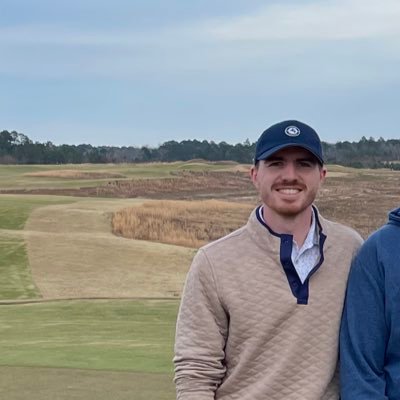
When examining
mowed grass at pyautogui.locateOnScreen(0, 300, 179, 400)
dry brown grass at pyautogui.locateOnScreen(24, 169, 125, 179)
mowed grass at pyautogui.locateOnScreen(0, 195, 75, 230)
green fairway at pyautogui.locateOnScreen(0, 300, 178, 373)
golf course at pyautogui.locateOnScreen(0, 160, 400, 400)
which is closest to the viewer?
mowed grass at pyautogui.locateOnScreen(0, 300, 179, 400)

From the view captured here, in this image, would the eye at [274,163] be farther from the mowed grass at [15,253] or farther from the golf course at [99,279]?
the mowed grass at [15,253]

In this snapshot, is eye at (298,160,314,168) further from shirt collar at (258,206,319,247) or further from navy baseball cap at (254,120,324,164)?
shirt collar at (258,206,319,247)

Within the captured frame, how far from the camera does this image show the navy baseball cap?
2719 mm

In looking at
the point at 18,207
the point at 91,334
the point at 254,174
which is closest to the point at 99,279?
the point at 91,334

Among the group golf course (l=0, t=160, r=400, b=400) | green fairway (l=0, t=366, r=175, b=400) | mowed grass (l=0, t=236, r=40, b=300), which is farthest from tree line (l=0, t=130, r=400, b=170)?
green fairway (l=0, t=366, r=175, b=400)

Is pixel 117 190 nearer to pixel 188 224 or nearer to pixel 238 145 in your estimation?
pixel 188 224

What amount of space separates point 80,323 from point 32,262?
7.76 m

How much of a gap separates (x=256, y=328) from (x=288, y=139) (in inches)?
22.8

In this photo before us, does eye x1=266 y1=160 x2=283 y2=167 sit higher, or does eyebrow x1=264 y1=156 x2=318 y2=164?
eyebrow x1=264 y1=156 x2=318 y2=164

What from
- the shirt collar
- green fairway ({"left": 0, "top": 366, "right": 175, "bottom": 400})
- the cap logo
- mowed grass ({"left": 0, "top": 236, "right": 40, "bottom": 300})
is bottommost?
mowed grass ({"left": 0, "top": 236, "right": 40, "bottom": 300})

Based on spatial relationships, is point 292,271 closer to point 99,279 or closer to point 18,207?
point 99,279

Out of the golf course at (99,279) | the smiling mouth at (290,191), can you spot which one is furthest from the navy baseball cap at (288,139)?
the golf course at (99,279)

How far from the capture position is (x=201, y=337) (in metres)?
2.73

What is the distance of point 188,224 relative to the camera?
27406mm
